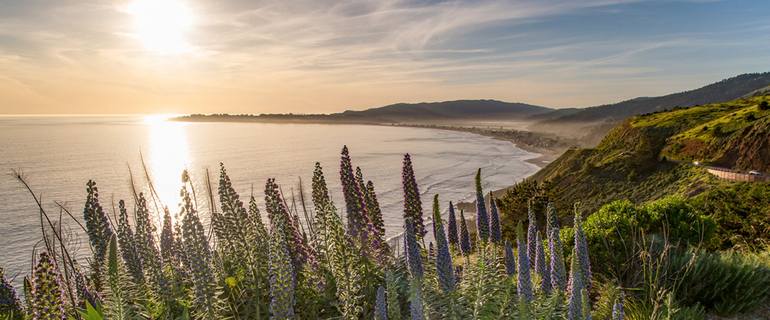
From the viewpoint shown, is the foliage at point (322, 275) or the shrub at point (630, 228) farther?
the shrub at point (630, 228)

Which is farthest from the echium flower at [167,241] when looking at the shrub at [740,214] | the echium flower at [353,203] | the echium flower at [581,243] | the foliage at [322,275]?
the shrub at [740,214]

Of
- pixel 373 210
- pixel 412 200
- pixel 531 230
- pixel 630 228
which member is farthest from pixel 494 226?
pixel 630 228

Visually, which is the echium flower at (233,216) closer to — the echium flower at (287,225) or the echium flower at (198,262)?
the echium flower at (287,225)

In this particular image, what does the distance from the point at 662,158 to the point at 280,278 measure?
50.3m

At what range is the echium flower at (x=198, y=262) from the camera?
3.73 meters

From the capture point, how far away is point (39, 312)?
4.02 metres

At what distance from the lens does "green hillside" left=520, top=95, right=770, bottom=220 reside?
3666cm

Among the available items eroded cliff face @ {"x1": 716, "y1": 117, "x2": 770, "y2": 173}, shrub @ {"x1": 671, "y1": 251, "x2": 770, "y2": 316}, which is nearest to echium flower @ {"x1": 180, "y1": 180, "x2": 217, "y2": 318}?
shrub @ {"x1": 671, "y1": 251, "x2": 770, "y2": 316}

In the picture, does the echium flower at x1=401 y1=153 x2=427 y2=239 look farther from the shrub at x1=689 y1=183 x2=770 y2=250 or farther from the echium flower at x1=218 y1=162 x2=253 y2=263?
the shrub at x1=689 y1=183 x2=770 y2=250

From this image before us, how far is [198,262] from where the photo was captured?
373 cm

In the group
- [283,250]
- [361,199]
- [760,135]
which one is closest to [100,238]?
[361,199]

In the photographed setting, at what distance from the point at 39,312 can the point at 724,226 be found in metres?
20.6

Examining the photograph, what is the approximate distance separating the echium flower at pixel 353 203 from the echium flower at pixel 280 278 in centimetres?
243

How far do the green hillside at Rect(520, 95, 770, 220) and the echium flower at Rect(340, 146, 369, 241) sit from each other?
27.7 metres
